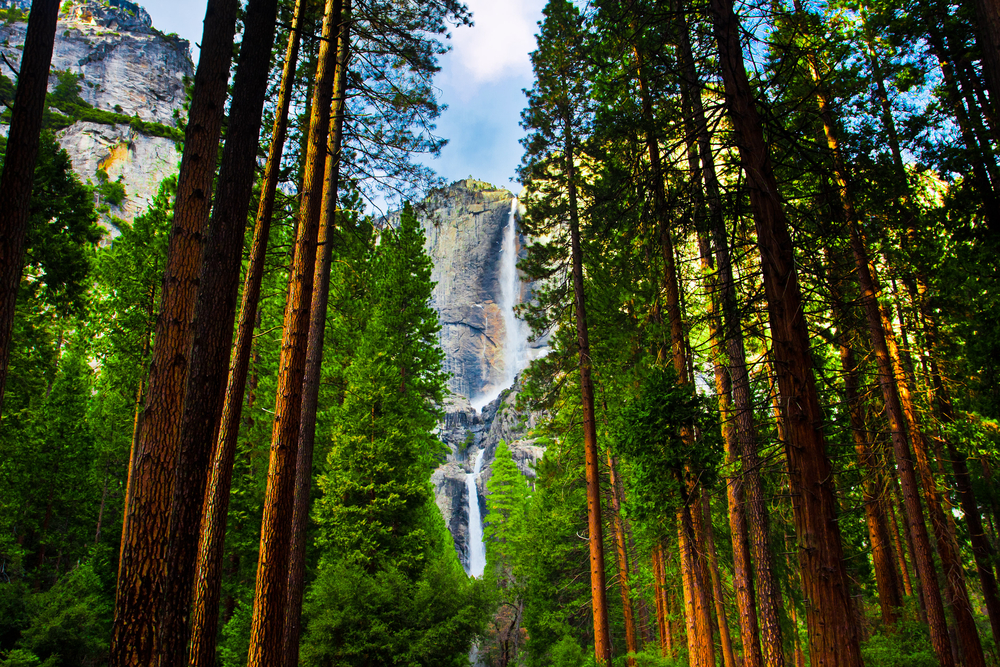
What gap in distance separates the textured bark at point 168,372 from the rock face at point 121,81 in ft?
199

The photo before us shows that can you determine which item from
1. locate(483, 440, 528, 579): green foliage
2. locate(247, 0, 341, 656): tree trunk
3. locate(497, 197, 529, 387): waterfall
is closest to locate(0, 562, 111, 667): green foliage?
locate(247, 0, 341, 656): tree trunk

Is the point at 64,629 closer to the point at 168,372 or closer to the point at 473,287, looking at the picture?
the point at 168,372

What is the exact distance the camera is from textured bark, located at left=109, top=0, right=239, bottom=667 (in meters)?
3.60

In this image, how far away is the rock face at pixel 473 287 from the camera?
7762 centimetres

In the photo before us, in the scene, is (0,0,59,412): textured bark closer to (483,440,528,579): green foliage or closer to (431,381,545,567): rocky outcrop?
(483,440,528,579): green foliage

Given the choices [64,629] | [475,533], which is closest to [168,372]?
[64,629]

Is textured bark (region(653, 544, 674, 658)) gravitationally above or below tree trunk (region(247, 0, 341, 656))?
below

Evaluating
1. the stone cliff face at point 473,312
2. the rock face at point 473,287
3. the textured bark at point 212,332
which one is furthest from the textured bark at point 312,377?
the rock face at point 473,287

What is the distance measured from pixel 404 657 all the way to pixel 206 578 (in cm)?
658

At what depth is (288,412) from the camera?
5.81 m

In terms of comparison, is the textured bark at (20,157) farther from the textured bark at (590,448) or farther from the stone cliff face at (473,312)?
the stone cliff face at (473,312)

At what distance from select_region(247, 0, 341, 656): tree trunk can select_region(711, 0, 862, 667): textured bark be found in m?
4.70

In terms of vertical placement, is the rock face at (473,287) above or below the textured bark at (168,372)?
above

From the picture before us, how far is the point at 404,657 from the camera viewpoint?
10.0 m
